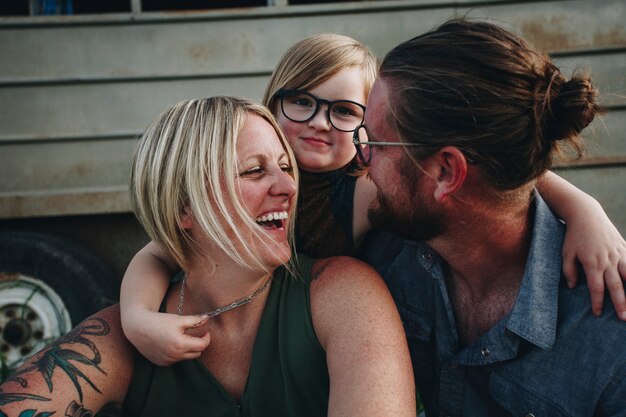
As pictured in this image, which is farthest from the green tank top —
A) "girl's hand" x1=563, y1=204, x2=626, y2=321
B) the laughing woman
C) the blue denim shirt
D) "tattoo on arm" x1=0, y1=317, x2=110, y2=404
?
"girl's hand" x1=563, y1=204, x2=626, y2=321

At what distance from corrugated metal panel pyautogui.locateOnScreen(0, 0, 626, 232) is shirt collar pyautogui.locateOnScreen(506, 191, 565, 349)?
2.27 meters

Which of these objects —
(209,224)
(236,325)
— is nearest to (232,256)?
(209,224)

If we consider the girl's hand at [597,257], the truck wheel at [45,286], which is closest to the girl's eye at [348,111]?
the girl's hand at [597,257]

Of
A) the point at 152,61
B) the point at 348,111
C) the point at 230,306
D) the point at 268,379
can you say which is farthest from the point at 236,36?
the point at 268,379

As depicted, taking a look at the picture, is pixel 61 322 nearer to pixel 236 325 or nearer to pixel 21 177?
pixel 21 177

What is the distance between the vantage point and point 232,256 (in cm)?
208

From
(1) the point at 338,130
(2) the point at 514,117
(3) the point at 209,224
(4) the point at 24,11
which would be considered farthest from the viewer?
(4) the point at 24,11

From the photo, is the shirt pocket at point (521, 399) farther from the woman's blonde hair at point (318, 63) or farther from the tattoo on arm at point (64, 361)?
the woman's blonde hair at point (318, 63)

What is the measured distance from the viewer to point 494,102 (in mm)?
1958

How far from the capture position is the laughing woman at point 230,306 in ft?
6.51

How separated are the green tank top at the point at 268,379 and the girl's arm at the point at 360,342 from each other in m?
0.06

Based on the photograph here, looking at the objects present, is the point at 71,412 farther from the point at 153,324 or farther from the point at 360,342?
the point at 360,342

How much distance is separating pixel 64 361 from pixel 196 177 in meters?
0.70

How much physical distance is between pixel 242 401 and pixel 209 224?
0.56 metres
